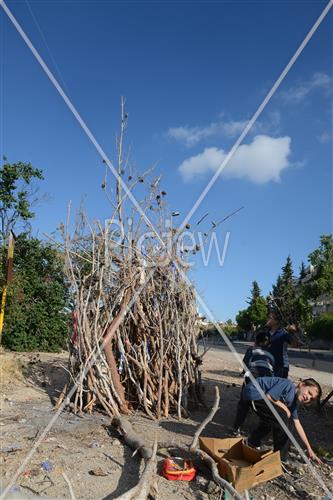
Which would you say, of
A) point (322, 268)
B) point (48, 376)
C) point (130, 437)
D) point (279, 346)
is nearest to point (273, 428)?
point (130, 437)

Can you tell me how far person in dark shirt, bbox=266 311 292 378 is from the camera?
5.23 meters

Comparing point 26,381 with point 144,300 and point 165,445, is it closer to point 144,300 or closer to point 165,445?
point 144,300

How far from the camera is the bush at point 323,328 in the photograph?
33.8m

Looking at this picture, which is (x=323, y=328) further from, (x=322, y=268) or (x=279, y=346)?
(x=279, y=346)

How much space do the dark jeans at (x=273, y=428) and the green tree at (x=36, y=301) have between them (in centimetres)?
850

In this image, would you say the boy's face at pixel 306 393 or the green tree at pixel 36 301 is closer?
the boy's face at pixel 306 393

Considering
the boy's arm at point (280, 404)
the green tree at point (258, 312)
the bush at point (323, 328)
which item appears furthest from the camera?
the green tree at point (258, 312)

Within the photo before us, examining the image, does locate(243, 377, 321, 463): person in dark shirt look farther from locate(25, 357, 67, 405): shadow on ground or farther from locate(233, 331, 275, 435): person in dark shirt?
locate(25, 357, 67, 405): shadow on ground

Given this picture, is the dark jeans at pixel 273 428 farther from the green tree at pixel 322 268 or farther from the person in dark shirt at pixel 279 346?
the green tree at pixel 322 268

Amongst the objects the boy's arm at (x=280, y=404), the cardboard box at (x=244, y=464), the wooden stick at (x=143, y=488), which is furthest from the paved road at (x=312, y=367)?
the wooden stick at (x=143, y=488)

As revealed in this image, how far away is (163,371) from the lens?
5.57m

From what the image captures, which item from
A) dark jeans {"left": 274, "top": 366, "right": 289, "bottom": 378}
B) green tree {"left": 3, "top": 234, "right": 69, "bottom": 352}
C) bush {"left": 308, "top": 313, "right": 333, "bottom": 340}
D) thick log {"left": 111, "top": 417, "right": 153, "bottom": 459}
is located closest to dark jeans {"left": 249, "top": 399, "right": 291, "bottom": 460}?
thick log {"left": 111, "top": 417, "right": 153, "bottom": 459}

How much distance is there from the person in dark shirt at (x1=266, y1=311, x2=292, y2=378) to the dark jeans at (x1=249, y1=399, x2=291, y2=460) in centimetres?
117

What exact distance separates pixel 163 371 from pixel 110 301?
3.59ft
